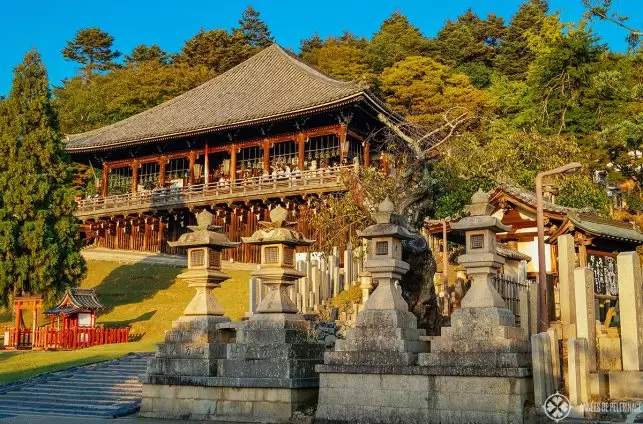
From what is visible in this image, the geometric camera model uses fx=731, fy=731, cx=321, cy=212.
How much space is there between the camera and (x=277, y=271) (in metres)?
13.7

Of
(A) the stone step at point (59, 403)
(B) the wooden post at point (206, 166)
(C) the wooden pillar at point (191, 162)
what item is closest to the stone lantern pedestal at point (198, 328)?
(A) the stone step at point (59, 403)

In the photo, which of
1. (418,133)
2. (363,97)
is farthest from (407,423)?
(363,97)

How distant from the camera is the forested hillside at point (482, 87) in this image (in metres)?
30.7

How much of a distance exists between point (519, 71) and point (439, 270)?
135 ft

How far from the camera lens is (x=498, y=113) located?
51.6m

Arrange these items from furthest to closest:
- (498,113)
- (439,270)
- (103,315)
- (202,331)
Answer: (498,113) → (103,315) → (439,270) → (202,331)

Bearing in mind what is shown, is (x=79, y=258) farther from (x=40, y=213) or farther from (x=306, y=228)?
(x=306, y=228)

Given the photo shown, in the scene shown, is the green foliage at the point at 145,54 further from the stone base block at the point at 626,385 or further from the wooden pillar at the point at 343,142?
the stone base block at the point at 626,385

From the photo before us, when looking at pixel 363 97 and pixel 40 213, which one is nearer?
pixel 40 213

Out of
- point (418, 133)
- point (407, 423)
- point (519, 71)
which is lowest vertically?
point (407, 423)

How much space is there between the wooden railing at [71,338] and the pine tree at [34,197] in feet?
17.0

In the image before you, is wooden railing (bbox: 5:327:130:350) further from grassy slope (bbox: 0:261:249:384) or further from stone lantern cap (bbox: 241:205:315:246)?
stone lantern cap (bbox: 241:205:315:246)

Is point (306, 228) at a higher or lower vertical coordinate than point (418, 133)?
lower

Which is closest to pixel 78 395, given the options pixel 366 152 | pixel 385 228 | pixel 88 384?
pixel 88 384
